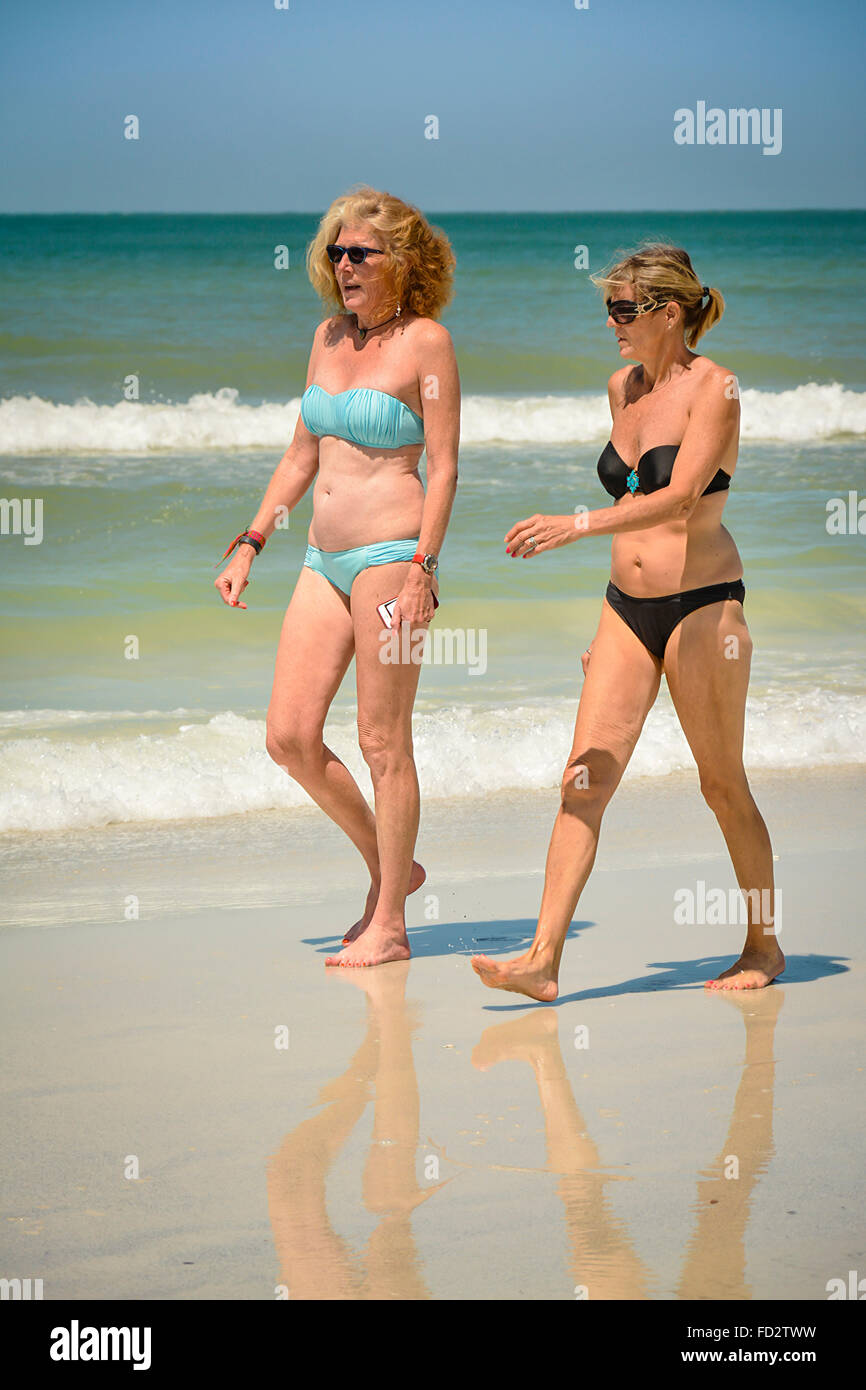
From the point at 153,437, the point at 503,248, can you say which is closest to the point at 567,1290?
the point at 153,437

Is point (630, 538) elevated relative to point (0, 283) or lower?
lower

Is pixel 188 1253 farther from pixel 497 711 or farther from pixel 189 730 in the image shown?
pixel 497 711

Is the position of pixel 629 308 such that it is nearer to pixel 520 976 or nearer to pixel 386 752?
pixel 386 752

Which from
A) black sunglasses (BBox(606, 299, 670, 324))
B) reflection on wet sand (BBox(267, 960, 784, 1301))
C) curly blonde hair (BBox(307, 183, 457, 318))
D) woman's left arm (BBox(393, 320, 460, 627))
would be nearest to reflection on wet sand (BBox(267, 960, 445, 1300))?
reflection on wet sand (BBox(267, 960, 784, 1301))

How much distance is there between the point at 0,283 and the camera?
2864 centimetres

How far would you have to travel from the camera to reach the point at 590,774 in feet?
12.2

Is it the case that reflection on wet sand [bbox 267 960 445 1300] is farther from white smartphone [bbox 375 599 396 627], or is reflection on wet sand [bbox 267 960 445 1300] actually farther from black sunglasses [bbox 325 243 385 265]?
black sunglasses [bbox 325 243 385 265]

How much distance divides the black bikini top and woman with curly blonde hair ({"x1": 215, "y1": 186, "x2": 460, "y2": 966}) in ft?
1.37

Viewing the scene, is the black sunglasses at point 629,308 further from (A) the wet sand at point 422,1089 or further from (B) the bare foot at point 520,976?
(A) the wet sand at point 422,1089

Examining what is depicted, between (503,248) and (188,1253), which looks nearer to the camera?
(188,1253)

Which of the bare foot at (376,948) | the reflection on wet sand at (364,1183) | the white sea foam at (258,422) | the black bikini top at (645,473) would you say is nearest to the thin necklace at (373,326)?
the black bikini top at (645,473)

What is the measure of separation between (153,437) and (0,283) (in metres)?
14.1

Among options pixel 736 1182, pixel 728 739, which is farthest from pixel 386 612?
pixel 736 1182

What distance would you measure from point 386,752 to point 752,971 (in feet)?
3.68
